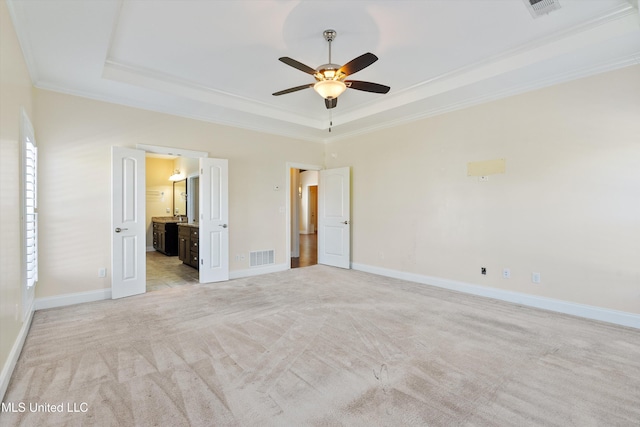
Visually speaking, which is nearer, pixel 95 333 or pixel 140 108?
pixel 95 333

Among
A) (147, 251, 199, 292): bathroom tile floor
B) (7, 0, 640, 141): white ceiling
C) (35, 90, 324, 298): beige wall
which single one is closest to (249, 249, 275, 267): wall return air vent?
(147, 251, 199, 292): bathroom tile floor

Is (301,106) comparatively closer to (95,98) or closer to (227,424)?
(95,98)

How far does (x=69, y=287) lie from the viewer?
3846mm

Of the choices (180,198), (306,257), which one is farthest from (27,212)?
(180,198)

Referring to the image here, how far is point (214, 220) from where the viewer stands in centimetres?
502

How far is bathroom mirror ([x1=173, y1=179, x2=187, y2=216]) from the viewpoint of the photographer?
8.63 metres

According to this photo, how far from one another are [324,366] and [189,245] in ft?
15.2

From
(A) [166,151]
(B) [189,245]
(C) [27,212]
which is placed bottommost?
(B) [189,245]

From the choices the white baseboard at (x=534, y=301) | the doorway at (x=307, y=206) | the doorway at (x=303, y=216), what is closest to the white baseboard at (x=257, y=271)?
the doorway at (x=303, y=216)

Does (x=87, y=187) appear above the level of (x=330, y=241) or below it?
above

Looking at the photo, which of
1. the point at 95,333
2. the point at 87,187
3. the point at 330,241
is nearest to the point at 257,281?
the point at 330,241

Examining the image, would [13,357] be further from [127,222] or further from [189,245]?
[189,245]

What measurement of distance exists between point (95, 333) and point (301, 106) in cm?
420

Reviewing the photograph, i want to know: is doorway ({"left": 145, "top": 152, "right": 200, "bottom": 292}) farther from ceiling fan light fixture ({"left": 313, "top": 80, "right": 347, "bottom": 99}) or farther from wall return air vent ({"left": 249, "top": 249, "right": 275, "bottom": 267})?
ceiling fan light fixture ({"left": 313, "top": 80, "right": 347, "bottom": 99})
